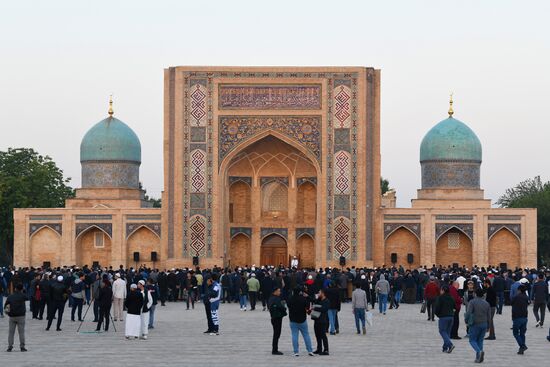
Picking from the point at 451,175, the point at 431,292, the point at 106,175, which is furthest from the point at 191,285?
the point at 451,175

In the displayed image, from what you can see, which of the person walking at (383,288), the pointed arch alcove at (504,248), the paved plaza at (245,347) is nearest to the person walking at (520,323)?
the paved plaza at (245,347)

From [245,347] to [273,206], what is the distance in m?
27.0

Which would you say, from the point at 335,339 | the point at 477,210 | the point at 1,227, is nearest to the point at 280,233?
the point at 477,210

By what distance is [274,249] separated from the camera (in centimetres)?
4509

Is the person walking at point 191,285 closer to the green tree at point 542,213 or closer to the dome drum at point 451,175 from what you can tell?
the dome drum at point 451,175

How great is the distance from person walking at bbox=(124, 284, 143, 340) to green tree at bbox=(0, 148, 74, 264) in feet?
100.0

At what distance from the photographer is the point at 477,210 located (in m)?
43.1

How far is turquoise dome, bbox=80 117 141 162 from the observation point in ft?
157

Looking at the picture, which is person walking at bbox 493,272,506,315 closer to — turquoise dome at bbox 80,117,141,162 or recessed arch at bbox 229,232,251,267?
recessed arch at bbox 229,232,251,267

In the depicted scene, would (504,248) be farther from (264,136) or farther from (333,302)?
(333,302)

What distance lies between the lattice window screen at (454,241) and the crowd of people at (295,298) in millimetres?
10653

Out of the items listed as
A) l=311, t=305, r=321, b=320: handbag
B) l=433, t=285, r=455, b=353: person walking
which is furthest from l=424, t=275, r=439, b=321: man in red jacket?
l=311, t=305, r=321, b=320: handbag

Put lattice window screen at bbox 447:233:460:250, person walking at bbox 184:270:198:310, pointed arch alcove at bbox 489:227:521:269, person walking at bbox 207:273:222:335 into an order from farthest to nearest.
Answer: lattice window screen at bbox 447:233:460:250
pointed arch alcove at bbox 489:227:521:269
person walking at bbox 184:270:198:310
person walking at bbox 207:273:222:335

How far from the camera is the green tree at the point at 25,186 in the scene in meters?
50.2
